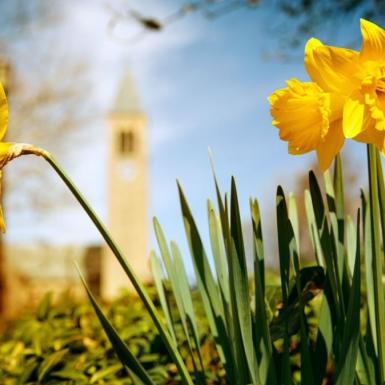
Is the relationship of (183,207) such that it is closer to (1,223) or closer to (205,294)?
(205,294)

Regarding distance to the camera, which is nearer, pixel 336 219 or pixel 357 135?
pixel 357 135

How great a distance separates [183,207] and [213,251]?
97 mm

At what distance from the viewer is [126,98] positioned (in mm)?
41469

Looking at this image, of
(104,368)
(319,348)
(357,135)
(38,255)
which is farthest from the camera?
(38,255)

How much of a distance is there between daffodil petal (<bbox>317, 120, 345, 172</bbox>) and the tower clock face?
125 feet

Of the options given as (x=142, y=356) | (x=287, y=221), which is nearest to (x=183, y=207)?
(x=287, y=221)

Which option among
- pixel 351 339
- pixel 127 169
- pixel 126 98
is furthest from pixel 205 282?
pixel 126 98

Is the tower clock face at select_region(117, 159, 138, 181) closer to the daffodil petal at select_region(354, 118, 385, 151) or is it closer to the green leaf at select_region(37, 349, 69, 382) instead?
the green leaf at select_region(37, 349, 69, 382)

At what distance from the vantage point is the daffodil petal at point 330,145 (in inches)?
29.0

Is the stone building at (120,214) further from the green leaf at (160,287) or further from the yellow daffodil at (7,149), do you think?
the yellow daffodil at (7,149)

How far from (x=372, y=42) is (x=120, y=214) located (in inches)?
1472

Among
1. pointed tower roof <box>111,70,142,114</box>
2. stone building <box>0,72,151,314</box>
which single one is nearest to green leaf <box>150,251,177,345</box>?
stone building <box>0,72,151,314</box>

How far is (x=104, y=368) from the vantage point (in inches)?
49.1

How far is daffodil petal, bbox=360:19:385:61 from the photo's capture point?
0.72 m
